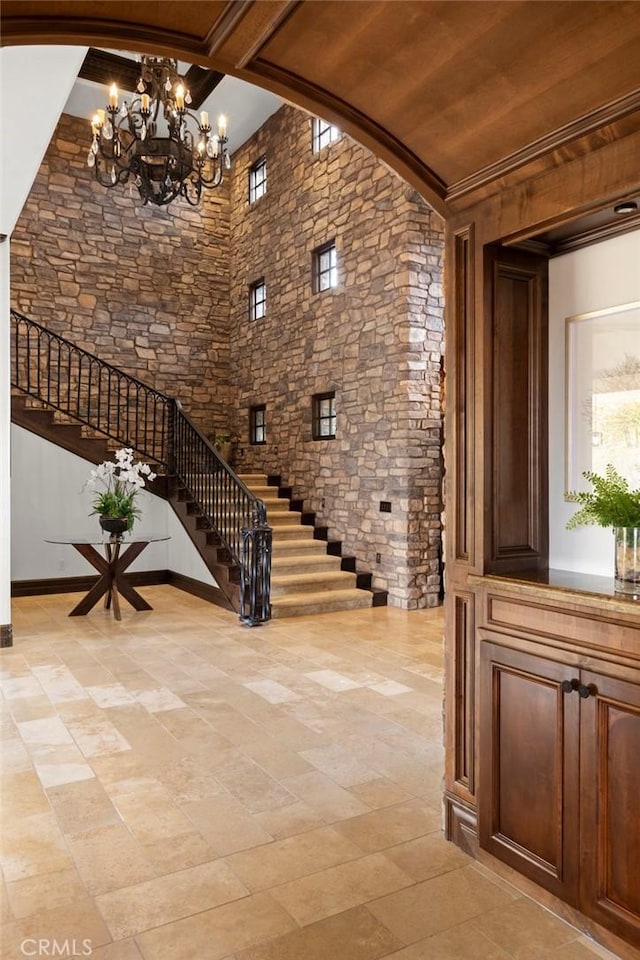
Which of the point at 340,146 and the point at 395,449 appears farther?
the point at 340,146

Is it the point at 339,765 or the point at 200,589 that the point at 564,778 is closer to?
the point at 339,765

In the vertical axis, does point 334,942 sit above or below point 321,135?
below

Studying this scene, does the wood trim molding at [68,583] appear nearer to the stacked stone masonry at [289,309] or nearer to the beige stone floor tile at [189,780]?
the stacked stone masonry at [289,309]

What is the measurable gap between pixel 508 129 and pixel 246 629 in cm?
481

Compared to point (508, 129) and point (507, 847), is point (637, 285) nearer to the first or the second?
point (508, 129)

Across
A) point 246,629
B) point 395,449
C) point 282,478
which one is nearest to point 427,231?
point 395,449

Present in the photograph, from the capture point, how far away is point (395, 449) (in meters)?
7.00

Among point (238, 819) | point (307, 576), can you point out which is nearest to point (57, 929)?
point (238, 819)

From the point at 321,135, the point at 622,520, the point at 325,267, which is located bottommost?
the point at 622,520

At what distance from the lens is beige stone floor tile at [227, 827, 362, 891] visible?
228cm

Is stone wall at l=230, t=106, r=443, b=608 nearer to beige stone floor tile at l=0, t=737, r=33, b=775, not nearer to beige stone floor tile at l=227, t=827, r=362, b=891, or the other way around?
beige stone floor tile at l=0, t=737, r=33, b=775

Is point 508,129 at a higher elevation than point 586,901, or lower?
higher

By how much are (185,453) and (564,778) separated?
6915mm

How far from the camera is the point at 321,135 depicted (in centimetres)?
839
